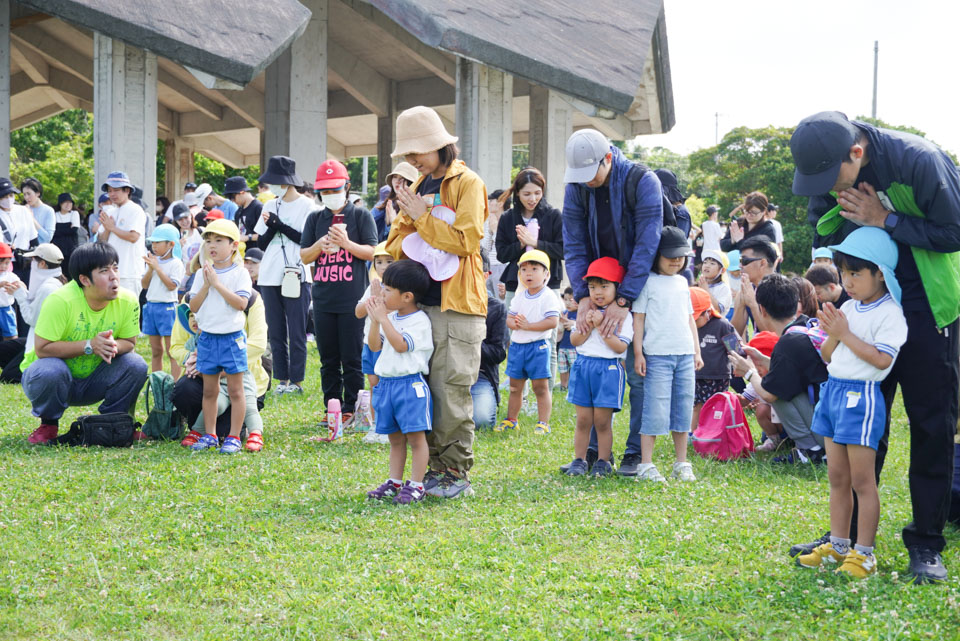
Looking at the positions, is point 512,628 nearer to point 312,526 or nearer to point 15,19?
point 312,526

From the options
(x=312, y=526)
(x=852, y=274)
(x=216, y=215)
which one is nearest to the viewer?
(x=852, y=274)

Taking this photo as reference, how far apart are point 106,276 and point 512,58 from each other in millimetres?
9578

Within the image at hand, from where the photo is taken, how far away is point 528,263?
823 centimetres

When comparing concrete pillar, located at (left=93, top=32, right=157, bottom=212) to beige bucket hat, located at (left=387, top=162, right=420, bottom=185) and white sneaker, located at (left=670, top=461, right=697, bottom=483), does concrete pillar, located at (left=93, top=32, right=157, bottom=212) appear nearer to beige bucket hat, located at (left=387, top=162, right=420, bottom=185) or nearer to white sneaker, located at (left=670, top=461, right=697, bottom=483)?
beige bucket hat, located at (left=387, top=162, right=420, bottom=185)

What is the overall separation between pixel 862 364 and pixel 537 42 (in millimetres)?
12946

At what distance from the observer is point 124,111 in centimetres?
1437

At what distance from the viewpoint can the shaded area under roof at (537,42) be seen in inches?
594

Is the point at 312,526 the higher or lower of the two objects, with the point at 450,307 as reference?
lower

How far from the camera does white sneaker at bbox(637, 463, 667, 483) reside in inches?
241

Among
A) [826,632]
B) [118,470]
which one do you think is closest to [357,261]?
[118,470]

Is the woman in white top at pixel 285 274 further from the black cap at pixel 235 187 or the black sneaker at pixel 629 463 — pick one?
the black sneaker at pixel 629 463

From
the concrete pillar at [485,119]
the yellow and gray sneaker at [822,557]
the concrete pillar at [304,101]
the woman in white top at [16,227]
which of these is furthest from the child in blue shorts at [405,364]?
the concrete pillar at [304,101]

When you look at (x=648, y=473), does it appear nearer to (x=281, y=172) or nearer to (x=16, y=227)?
→ (x=281, y=172)

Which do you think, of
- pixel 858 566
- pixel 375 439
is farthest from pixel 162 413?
pixel 858 566
